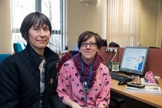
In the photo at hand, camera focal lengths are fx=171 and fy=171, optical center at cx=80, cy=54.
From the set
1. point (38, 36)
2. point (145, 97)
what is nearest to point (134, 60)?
point (145, 97)

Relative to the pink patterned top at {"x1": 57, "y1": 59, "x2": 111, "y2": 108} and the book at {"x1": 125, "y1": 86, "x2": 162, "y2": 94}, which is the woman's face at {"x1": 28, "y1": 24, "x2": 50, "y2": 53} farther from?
the book at {"x1": 125, "y1": 86, "x2": 162, "y2": 94}

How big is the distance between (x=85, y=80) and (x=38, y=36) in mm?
593

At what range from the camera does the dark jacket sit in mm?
1137

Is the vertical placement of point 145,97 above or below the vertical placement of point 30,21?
below

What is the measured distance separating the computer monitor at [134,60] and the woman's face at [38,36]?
4.55ft

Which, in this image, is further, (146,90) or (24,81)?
(146,90)

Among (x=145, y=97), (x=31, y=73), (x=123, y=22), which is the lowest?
(x=145, y=97)

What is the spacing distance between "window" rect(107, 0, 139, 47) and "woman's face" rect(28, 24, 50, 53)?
3.81 meters

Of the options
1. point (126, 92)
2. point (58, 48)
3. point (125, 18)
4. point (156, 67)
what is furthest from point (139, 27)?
point (126, 92)

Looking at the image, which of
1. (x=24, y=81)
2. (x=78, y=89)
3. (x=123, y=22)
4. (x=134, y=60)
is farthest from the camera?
(x=123, y=22)

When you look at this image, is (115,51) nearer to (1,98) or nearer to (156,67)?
(156,67)

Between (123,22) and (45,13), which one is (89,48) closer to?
(45,13)

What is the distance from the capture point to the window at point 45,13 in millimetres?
3873

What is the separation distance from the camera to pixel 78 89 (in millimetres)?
1551
